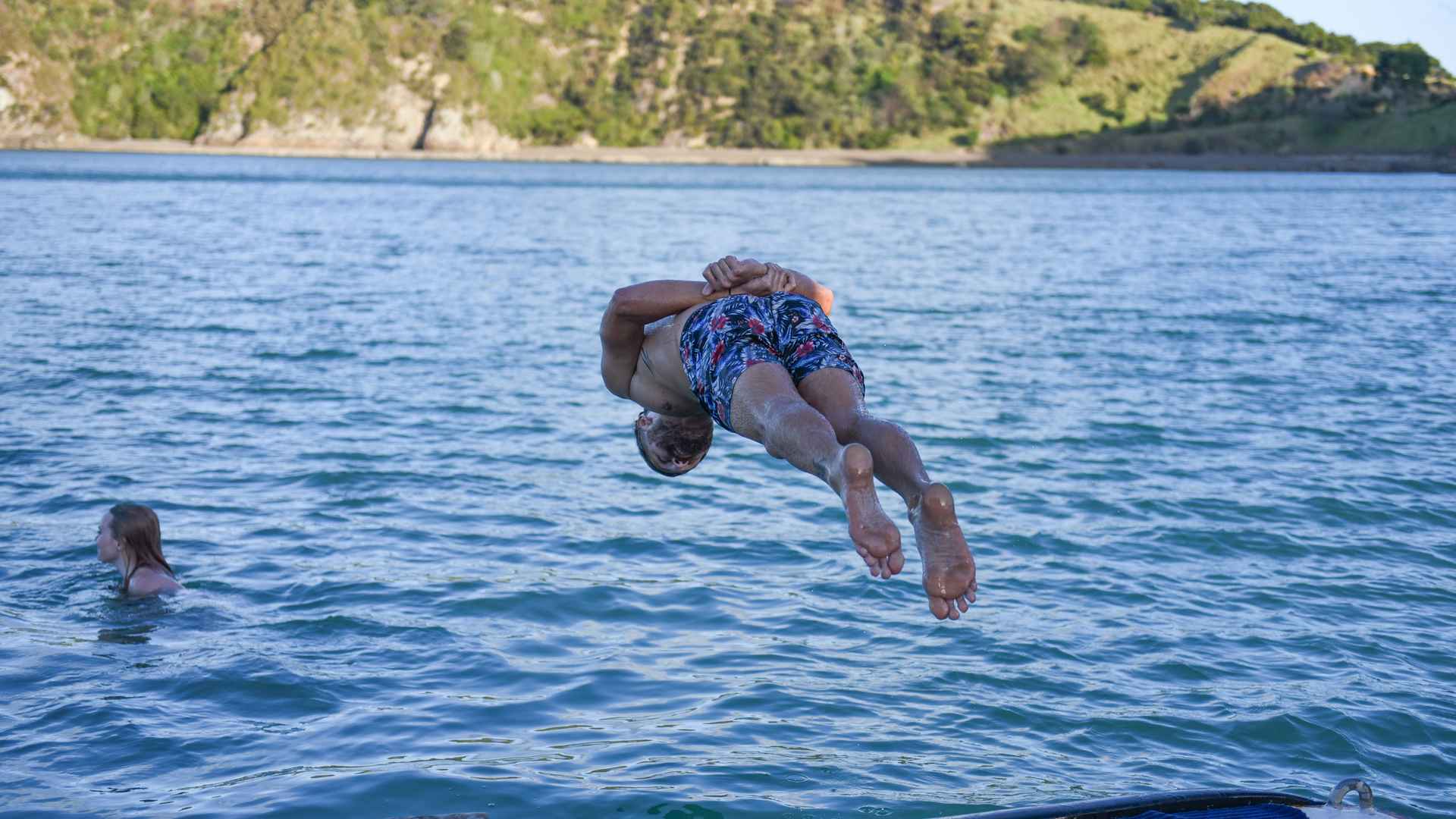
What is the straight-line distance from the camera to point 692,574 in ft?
44.1

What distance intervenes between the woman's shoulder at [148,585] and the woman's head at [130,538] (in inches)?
2.0

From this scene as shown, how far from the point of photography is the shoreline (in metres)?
162

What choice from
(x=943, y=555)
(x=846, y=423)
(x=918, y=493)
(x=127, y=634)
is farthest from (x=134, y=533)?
(x=943, y=555)

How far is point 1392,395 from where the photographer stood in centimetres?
2302

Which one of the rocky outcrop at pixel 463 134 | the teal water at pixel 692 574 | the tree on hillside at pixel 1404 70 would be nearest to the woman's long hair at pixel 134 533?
the teal water at pixel 692 574

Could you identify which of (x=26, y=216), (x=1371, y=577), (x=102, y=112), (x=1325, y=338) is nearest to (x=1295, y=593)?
(x=1371, y=577)

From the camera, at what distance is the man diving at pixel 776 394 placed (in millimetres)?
5531

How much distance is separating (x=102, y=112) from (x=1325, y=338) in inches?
7551

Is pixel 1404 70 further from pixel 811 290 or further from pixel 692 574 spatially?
pixel 811 290

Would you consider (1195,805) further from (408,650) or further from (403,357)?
(403,357)

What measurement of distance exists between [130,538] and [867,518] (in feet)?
29.6

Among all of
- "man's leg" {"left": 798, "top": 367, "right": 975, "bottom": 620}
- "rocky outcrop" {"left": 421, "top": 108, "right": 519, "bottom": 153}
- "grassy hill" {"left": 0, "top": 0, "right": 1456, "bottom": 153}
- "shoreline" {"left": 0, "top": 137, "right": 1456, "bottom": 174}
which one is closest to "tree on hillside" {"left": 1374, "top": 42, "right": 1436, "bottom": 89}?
"grassy hill" {"left": 0, "top": 0, "right": 1456, "bottom": 153}

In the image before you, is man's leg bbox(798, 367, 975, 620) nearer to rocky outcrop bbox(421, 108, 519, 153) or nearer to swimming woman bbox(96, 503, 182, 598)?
swimming woman bbox(96, 503, 182, 598)

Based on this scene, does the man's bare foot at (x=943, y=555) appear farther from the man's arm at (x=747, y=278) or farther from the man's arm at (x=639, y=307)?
the man's arm at (x=639, y=307)
